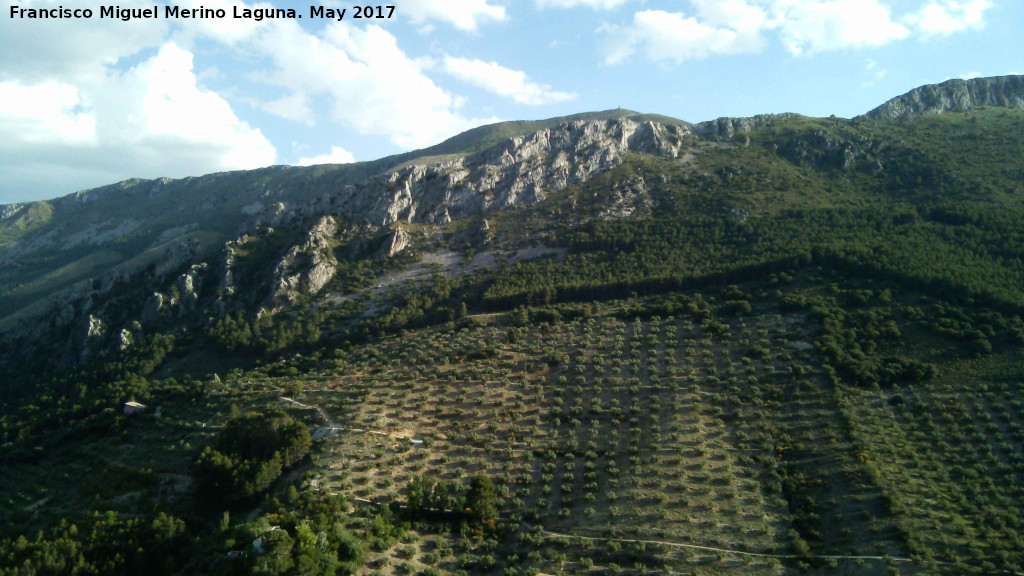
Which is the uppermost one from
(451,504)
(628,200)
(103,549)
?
(628,200)

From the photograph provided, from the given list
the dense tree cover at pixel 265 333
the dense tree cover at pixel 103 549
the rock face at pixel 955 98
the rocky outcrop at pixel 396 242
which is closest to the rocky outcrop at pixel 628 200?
the rocky outcrop at pixel 396 242

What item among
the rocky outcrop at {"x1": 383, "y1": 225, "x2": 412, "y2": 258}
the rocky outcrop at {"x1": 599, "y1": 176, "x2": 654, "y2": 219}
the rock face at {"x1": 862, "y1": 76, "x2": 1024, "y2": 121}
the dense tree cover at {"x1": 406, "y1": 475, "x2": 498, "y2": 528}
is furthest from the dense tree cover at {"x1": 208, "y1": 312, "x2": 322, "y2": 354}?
the rock face at {"x1": 862, "y1": 76, "x2": 1024, "y2": 121}

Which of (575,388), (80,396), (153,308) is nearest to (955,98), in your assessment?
(575,388)

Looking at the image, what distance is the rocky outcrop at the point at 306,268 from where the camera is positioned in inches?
3770

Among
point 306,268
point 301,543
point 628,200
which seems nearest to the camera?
point 301,543

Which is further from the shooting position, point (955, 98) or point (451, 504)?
point (955, 98)

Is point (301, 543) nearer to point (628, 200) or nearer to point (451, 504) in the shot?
point (451, 504)

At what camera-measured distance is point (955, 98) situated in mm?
155125

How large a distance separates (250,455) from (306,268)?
63792 mm

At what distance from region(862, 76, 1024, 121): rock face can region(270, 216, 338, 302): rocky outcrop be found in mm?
160502

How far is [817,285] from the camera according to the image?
7088 centimetres

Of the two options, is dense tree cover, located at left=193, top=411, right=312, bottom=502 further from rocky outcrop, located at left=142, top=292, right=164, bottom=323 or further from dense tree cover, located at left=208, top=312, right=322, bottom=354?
rocky outcrop, located at left=142, top=292, right=164, bottom=323

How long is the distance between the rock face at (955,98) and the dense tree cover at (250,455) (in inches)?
6937

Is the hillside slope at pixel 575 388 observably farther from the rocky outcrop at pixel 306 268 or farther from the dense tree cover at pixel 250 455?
the rocky outcrop at pixel 306 268
